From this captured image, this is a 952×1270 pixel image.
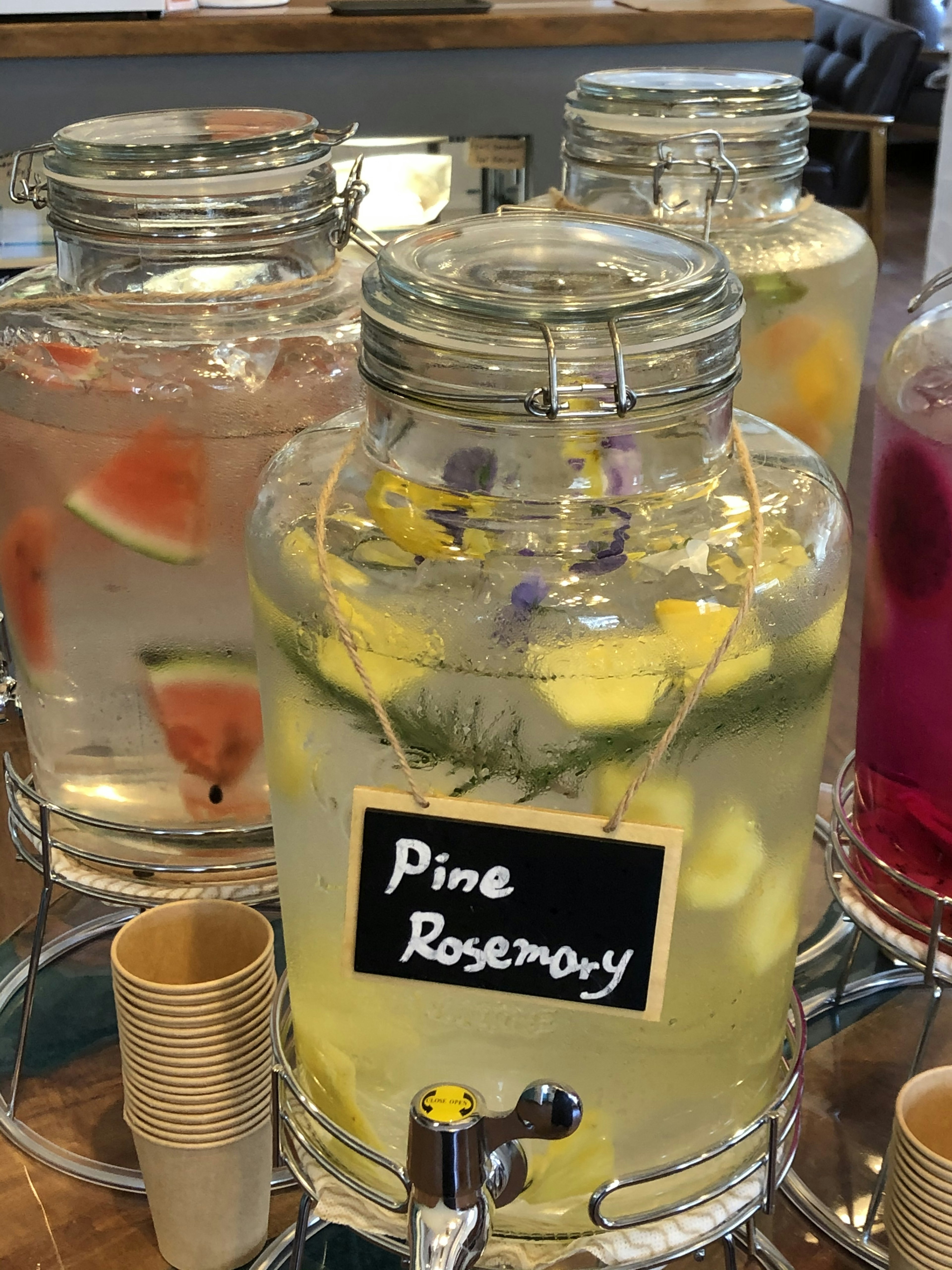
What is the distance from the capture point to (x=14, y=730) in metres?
0.99

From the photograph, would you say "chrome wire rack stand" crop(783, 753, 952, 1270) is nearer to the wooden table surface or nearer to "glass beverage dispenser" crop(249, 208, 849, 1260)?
"glass beverage dispenser" crop(249, 208, 849, 1260)

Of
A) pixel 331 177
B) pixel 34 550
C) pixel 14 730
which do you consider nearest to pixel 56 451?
pixel 34 550

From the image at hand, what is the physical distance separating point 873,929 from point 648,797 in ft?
0.78

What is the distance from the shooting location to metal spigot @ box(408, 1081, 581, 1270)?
1.16 ft

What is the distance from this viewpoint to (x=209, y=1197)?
58 centimetres

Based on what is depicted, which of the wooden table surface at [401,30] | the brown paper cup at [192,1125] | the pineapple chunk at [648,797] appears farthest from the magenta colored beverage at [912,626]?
the wooden table surface at [401,30]

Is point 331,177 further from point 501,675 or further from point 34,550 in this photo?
point 501,675

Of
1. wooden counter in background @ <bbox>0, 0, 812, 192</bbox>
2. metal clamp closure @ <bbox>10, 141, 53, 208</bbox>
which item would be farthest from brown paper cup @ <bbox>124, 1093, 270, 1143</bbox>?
wooden counter in background @ <bbox>0, 0, 812, 192</bbox>

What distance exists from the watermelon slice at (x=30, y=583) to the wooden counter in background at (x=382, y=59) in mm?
1257

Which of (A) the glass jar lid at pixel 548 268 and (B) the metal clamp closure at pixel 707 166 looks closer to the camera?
(A) the glass jar lid at pixel 548 268

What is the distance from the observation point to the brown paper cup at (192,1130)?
0.55 m

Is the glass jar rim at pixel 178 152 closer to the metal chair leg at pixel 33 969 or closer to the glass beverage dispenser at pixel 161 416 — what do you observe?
the glass beverage dispenser at pixel 161 416

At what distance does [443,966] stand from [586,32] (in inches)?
63.2

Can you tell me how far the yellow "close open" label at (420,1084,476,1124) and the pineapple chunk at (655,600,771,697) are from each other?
135 mm
